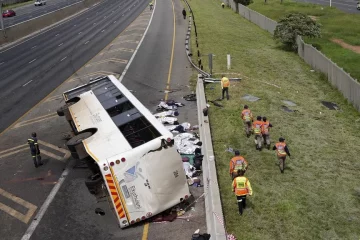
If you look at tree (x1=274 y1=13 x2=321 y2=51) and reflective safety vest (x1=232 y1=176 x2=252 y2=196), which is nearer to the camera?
reflective safety vest (x1=232 y1=176 x2=252 y2=196)

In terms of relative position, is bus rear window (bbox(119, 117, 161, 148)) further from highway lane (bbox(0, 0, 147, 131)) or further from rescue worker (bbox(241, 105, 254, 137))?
highway lane (bbox(0, 0, 147, 131))

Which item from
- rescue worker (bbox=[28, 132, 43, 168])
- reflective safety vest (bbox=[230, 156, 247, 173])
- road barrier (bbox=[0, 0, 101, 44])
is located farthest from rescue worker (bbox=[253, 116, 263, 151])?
road barrier (bbox=[0, 0, 101, 44])

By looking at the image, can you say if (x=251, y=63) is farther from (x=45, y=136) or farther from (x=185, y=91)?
(x=45, y=136)

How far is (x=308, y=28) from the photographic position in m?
44.1

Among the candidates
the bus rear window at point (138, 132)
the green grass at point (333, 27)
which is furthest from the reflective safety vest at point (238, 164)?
the green grass at point (333, 27)

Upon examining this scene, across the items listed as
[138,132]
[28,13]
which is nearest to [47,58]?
[138,132]

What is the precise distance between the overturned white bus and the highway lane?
11926 millimetres

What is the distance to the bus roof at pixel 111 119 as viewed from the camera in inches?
542

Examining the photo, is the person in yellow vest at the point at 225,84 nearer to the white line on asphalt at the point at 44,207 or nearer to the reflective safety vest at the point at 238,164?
the white line on asphalt at the point at 44,207

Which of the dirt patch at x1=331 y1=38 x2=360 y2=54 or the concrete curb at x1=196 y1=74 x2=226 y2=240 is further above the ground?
the concrete curb at x1=196 y1=74 x2=226 y2=240

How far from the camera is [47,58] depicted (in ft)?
143

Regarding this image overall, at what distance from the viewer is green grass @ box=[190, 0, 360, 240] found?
13.8 metres

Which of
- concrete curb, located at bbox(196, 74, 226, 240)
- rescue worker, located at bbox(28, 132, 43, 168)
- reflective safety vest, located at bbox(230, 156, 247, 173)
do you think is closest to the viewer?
concrete curb, located at bbox(196, 74, 226, 240)

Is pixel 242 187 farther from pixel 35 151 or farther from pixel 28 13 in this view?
pixel 28 13
